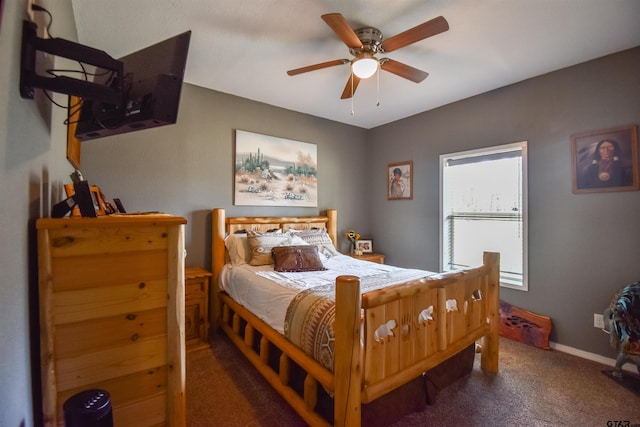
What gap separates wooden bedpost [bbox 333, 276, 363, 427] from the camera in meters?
1.33

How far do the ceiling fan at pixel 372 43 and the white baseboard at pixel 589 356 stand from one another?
9.08ft

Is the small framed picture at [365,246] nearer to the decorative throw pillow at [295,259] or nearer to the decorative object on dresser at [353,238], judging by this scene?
the decorative object on dresser at [353,238]

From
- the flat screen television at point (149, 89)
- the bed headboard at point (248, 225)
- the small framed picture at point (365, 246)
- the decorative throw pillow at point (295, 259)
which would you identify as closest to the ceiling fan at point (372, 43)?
the flat screen television at point (149, 89)

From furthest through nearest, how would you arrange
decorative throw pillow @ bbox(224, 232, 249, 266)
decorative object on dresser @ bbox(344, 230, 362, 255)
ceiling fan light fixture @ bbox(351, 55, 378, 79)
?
decorative object on dresser @ bbox(344, 230, 362, 255) → decorative throw pillow @ bbox(224, 232, 249, 266) → ceiling fan light fixture @ bbox(351, 55, 378, 79)

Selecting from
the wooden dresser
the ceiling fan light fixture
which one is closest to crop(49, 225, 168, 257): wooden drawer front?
the wooden dresser

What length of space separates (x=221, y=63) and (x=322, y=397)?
9.08ft

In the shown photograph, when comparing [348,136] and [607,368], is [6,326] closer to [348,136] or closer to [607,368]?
[607,368]

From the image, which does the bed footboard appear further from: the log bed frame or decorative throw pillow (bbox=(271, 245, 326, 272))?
decorative throw pillow (bbox=(271, 245, 326, 272))

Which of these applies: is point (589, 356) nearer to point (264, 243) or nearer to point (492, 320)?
point (492, 320)

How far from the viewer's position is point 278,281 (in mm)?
2242

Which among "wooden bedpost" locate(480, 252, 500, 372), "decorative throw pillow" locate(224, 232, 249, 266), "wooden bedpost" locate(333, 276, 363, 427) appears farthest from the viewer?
"decorative throw pillow" locate(224, 232, 249, 266)

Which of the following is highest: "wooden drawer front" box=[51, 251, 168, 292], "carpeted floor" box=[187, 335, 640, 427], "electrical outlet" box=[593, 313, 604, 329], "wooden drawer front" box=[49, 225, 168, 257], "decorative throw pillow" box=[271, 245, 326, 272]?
"wooden drawer front" box=[49, 225, 168, 257]

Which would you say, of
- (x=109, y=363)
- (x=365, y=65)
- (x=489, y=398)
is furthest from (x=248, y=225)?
(x=489, y=398)

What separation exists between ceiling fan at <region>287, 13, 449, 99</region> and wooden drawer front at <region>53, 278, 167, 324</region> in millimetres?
1688
